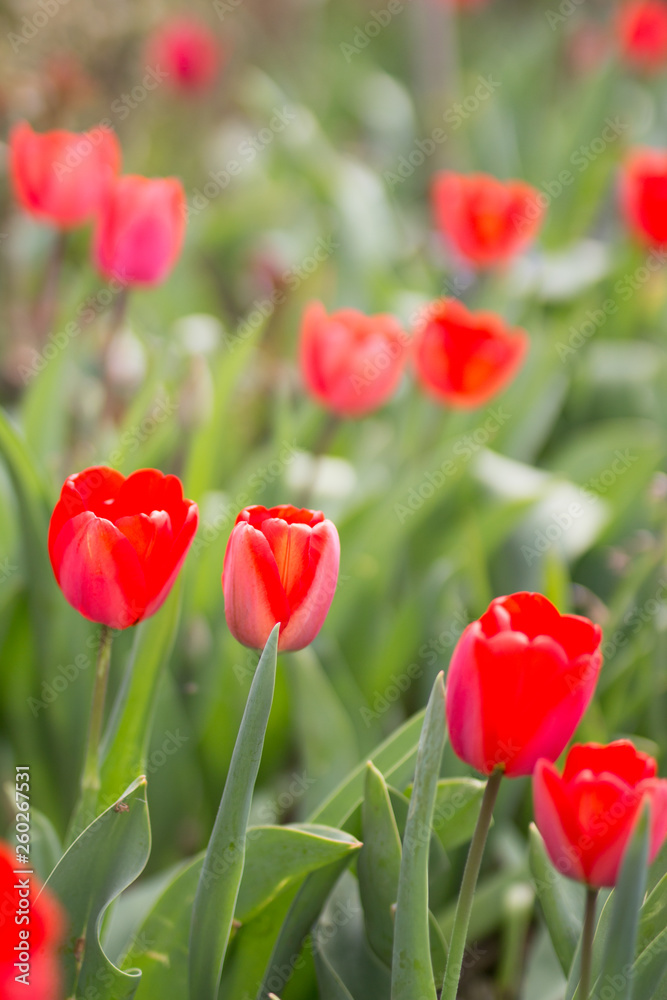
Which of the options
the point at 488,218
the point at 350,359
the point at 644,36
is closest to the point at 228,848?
the point at 350,359

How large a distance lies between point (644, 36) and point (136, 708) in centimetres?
317

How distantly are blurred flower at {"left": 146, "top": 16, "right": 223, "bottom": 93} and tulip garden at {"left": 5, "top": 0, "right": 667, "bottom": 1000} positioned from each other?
30 millimetres

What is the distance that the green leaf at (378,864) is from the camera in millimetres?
739

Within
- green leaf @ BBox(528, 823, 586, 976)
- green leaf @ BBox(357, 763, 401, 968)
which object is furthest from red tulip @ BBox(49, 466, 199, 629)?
green leaf @ BBox(528, 823, 586, 976)

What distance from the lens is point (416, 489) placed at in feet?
4.57

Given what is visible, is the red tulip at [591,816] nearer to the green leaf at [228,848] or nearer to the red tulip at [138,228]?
the green leaf at [228,848]

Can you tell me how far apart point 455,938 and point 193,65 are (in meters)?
3.10

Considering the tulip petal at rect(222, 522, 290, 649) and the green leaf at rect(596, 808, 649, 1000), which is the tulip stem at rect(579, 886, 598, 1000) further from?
the tulip petal at rect(222, 522, 290, 649)

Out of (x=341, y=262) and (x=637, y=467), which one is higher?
(x=341, y=262)

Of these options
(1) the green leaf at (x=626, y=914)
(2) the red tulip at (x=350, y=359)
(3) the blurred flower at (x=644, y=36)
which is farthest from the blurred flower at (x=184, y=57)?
(1) the green leaf at (x=626, y=914)

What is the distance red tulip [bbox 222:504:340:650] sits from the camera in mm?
659

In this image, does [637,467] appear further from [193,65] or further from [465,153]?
[193,65]

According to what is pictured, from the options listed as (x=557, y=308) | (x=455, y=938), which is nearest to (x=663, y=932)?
(x=455, y=938)

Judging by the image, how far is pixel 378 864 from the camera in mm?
766
